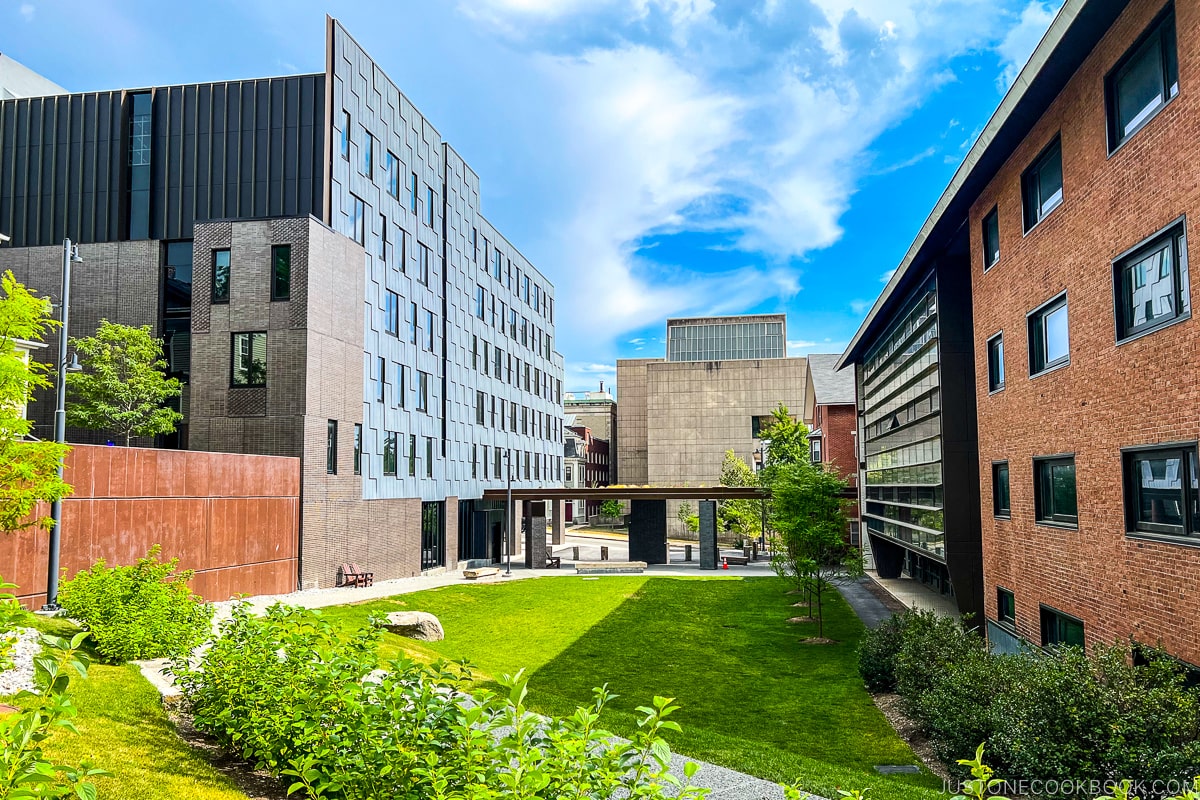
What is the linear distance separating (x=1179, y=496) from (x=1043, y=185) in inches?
262

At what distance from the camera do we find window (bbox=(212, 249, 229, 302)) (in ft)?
102

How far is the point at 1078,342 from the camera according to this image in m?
12.8

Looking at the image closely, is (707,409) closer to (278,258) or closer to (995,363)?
(278,258)

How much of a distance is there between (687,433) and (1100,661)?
70.7 metres

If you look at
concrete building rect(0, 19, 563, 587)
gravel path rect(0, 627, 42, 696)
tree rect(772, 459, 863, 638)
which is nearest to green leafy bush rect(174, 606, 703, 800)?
gravel path rect(0, 627, 42, 696)

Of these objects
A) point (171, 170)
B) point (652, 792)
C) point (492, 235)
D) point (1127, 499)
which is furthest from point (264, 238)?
point (652, 792)

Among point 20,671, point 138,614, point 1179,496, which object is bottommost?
point 20,671

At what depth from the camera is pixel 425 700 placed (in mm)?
5480

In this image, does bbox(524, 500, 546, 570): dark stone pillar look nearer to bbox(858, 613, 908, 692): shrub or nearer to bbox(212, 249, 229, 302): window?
bbox(212, 249, 229, 302): window

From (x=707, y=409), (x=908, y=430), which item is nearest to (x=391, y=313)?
(x=908, y=430)

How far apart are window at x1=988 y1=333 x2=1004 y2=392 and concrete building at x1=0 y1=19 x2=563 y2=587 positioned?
74.5 ft

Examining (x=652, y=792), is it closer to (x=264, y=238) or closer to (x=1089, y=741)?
(x=1089, y=741)

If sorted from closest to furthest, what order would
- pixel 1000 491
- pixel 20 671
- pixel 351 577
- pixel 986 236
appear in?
pixel 20 671 → pixel 1000 491 → pixel 986 236 → pixel 351 577

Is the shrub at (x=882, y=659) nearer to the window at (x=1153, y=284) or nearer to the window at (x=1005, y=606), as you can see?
the window at (x=1005, y=606)
